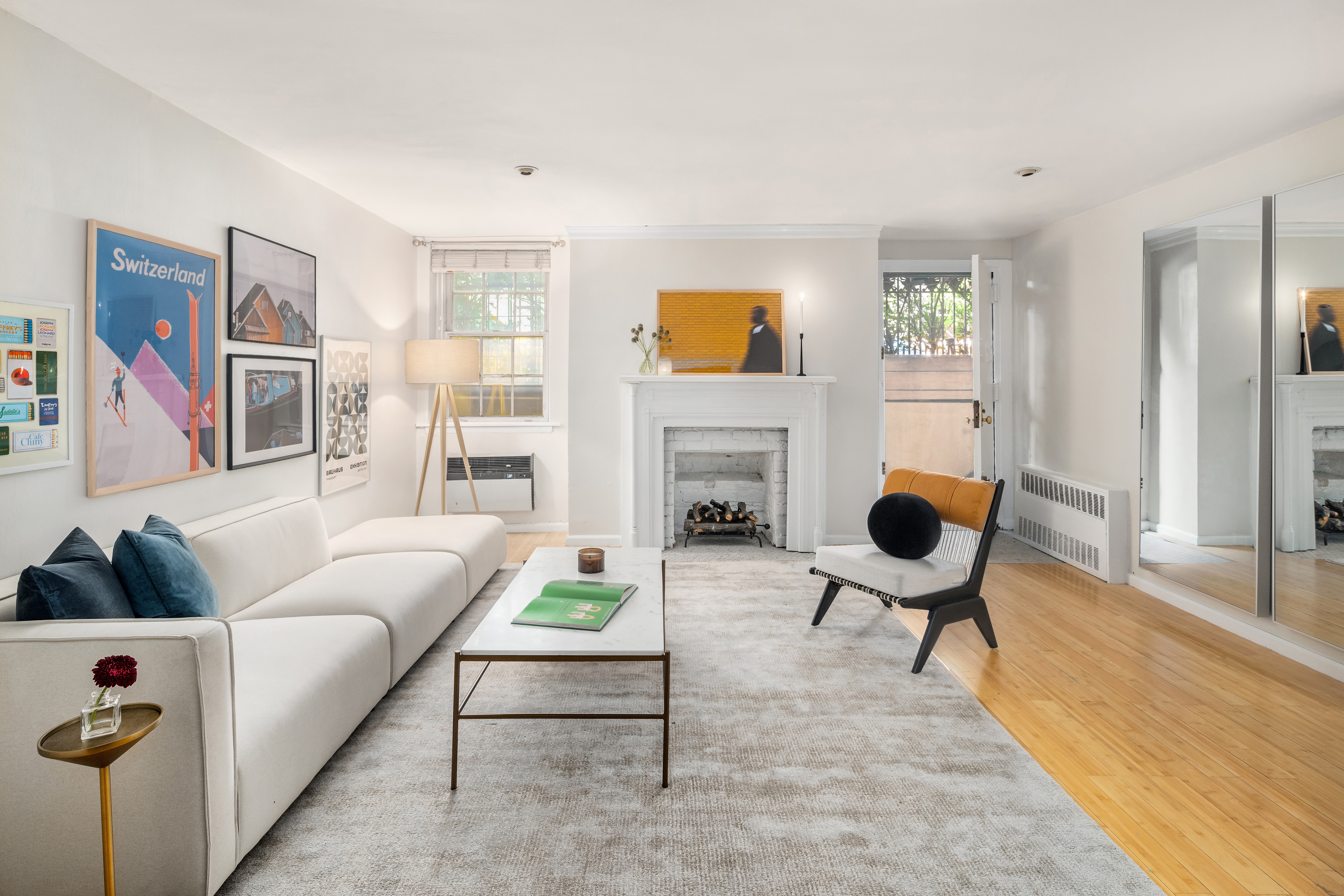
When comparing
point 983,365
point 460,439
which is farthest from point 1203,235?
point 460,439

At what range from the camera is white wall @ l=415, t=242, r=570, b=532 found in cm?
580

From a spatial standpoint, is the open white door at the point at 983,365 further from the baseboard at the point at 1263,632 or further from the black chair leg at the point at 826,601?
the black chair leg at the point at 826,601

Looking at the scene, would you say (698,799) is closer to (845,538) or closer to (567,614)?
(567,614)

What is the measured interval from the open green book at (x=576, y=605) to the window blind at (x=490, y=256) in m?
3.58

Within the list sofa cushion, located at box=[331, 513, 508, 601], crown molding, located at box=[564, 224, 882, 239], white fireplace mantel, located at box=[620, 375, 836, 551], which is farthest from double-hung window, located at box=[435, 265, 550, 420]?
sofa cushion, located at box=[331, 513, 508, 601]

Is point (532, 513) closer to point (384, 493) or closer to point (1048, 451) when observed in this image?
point (384, 493)

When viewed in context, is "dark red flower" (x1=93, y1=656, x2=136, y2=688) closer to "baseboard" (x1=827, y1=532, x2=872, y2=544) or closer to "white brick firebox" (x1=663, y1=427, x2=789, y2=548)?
"white brick firebox" (x1=663, y1=427, x2=789, y2=548)

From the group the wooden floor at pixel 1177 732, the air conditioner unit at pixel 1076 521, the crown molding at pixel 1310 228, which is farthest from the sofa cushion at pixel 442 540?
the crown molding at pixel 1310 228

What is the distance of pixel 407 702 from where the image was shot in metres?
2.73

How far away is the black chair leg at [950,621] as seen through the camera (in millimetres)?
3035

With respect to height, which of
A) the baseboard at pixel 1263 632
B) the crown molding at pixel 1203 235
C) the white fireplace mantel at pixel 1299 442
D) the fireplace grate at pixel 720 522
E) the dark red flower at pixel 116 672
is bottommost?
the baseboard at pixel 1263 632

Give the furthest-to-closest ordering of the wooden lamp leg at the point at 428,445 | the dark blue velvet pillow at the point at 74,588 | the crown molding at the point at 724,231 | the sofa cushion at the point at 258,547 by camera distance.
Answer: the crown molding at the point at 724,231 → the wooden lamp leg at the point at 428,445 → the sofa cushion at the point at 258,547 → the dark blue velvet pillow at the point at 74,588

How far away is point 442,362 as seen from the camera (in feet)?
16.4

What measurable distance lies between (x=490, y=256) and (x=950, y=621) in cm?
446
